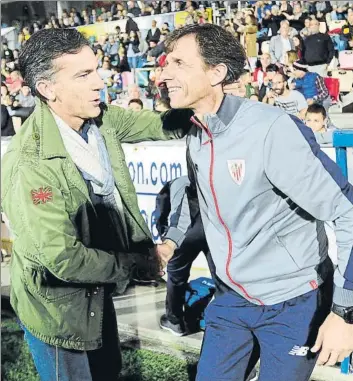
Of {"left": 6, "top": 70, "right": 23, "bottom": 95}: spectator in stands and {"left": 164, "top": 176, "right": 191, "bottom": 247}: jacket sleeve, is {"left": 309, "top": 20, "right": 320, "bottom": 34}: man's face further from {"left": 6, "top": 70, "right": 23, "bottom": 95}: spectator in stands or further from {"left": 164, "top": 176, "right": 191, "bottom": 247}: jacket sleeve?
{"left": 6, "top": 70, "right": 23, "bottom": 95}: spectator in stands

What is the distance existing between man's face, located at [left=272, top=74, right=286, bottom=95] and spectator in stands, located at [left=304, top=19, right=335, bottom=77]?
92 mm

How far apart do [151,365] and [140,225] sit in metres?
0.55

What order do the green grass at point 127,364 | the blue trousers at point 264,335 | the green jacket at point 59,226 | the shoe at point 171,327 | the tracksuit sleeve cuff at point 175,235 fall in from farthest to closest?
the shoe at point 171,327 < the green grass at point 127,364 < the tracksuit sleeve cuff at point 175,235 < the green jacket at point 59,226 < the blue trousers at point 264,335

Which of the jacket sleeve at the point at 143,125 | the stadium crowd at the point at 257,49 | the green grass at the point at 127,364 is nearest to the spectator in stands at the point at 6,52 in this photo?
the stadium crowd at the point at 257,49

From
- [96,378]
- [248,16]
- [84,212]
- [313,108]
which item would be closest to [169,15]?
[248,16]

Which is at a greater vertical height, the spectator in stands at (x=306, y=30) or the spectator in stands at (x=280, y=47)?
the spectator in stands at (x=306, y=30)

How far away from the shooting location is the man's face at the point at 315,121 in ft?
6.92

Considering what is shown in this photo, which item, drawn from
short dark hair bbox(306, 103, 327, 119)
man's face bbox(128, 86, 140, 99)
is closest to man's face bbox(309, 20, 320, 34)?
short dark hair bbox(306, 103, 327, 119)

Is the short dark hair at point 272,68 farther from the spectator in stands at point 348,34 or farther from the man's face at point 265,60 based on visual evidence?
the spectator in stands at point 348,34

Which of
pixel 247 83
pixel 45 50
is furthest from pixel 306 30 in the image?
pixel 45 50

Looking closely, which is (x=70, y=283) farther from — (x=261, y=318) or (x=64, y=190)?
(x=261, y=318)

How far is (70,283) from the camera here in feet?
6.86

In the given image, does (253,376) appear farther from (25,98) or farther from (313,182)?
(25,98)

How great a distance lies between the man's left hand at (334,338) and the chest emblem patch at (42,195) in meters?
0.81
